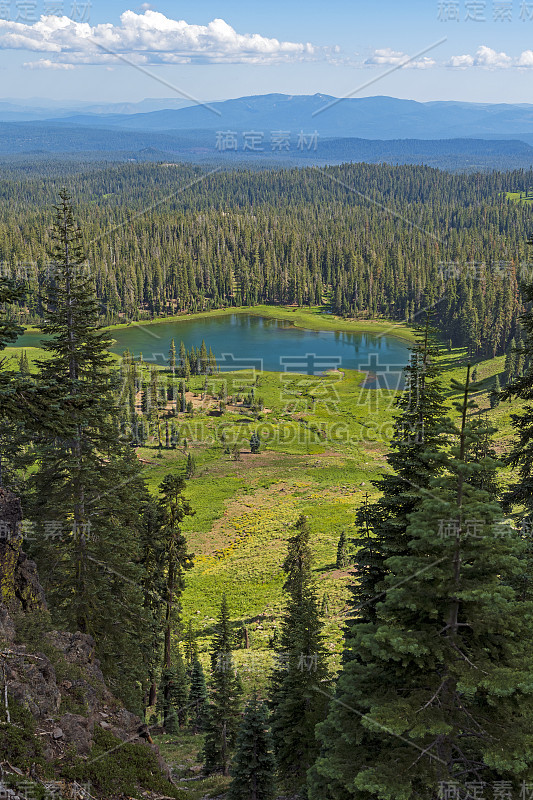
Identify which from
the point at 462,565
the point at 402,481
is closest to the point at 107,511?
the point at 402,481

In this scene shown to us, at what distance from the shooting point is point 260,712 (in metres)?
16.9

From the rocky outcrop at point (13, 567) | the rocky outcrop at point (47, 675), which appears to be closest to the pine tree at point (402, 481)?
the rocky outcrop at point (47, 675)

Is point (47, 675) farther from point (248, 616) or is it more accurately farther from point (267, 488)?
point (267, 488)

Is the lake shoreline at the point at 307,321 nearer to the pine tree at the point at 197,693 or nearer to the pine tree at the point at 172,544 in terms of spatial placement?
the pine tree at the point at 172,544

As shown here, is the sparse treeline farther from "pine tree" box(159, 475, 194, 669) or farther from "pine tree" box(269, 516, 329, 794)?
"pine tree" box(269, 516, 329, 794)

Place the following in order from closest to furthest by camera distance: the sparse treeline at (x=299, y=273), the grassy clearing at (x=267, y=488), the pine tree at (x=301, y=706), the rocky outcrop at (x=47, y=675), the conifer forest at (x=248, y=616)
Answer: the conifer forest at (x=248, y=616), the rocky outcrop at (x=47, y=675), the pine tree at (x=301, y=706), the grassy clearing at (x=267, y=488), the sparse treeline at (x=299, y=273)

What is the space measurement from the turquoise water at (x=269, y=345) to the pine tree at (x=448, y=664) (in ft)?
291

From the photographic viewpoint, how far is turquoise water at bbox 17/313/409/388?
108 metres

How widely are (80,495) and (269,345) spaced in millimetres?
107032

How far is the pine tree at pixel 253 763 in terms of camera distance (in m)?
16.5

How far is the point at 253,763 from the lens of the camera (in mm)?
16438

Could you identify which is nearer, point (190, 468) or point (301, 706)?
point (301, 706)

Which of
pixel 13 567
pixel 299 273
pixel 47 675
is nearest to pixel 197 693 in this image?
pixel 13 567

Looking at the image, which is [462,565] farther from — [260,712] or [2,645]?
[260,712]
